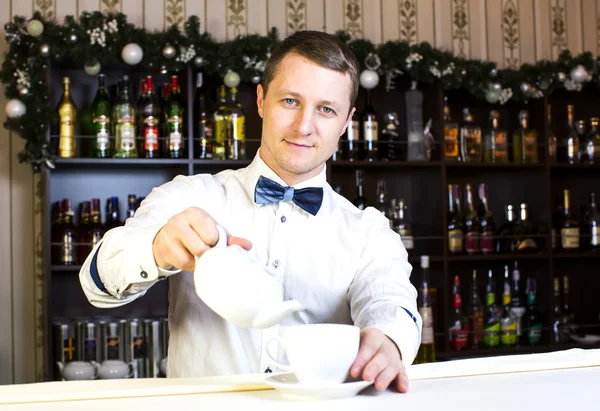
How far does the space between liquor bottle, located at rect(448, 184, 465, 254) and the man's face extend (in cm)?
160

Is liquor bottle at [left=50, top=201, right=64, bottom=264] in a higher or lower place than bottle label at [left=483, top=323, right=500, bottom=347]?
higher

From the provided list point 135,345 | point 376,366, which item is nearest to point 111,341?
point 135,345

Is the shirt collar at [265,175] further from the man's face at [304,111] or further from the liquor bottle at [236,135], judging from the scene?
the liquor bottle at [236,135]

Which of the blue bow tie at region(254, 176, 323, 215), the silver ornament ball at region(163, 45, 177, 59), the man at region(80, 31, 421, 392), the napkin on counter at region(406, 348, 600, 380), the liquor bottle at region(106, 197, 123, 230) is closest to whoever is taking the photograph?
the napkin on counter at region(406, 348, 600, 380)

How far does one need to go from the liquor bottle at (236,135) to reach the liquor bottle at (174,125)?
163 mm

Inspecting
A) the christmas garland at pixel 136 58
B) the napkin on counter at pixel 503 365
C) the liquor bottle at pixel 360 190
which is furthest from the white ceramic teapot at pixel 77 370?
the napkin on counter at pixel 503 365

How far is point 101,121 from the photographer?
265cm

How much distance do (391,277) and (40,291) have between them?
179cm

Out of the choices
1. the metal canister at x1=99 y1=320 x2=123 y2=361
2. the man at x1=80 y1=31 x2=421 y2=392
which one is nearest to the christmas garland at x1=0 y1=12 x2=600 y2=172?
the metal canister at x1=99 y1=320 x2=123 y2=361


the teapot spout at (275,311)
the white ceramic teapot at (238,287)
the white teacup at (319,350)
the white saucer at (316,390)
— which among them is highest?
the white ceramic teapot at (238,287)

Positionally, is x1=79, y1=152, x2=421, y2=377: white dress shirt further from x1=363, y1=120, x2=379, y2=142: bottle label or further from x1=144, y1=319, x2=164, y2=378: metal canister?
x1=363, y1=120, x2=379, y2=142: bottle label

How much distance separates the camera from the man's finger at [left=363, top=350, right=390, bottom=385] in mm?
902

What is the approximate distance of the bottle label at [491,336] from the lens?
293 centimetres

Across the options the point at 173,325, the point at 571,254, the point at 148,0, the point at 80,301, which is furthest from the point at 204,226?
the point at 571,254
